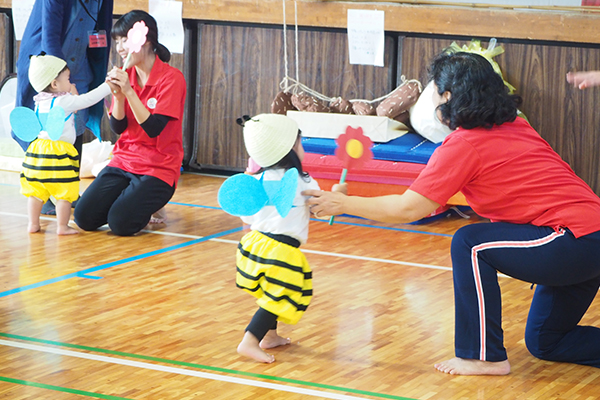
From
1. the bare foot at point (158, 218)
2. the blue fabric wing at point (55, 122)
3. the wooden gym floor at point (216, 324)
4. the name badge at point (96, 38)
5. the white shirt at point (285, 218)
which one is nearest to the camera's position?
the wooden gym floor at point (216, 324)

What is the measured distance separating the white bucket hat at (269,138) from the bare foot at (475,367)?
2.60ft

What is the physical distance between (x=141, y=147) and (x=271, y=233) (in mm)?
1841

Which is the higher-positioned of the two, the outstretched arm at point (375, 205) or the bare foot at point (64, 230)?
the outstretched arm at point (375, 205)

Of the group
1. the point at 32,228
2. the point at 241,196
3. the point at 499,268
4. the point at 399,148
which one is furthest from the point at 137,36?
the point at 499,268

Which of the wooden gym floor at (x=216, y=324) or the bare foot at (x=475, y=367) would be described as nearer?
the wooden gym floor at (x=216, y=324)

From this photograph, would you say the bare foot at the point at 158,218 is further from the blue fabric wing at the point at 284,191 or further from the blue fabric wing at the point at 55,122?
the blue fabric wing at the point at 284,191

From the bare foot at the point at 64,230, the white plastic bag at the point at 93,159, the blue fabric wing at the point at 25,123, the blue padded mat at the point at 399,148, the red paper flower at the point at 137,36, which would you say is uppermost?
the red paper flower at the point at 137,36

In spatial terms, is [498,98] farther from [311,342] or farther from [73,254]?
[73,254]

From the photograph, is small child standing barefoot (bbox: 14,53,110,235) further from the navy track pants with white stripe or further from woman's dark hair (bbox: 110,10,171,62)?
the navy track pants with white stripe

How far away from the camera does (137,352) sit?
239 cm

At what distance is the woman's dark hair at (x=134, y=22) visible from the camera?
385 cm

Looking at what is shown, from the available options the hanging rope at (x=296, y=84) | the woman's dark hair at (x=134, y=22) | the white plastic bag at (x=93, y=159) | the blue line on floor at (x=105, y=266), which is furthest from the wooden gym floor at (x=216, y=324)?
the hanging rope at (x=296, y=84)

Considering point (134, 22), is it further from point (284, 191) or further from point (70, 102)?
point (284, 191)

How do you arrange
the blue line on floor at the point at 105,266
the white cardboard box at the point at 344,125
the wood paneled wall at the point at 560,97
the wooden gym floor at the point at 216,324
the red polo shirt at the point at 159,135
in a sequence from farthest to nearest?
the wood paneled wall at the point at 560,97, the white cardboard box at the point at 344,125, the red polo shirt at the point at 159,135, the blue line on floor at the point at 105,266, the wooden gym floor at the point at 216,324
